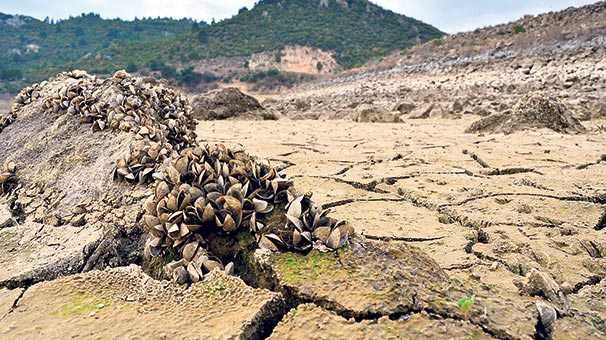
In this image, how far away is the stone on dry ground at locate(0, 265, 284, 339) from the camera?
1407mm

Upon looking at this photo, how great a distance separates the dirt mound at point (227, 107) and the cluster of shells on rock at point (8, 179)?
23.7 feet

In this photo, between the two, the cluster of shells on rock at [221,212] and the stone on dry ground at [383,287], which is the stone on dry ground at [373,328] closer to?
the stone on dry ground at [383,287]

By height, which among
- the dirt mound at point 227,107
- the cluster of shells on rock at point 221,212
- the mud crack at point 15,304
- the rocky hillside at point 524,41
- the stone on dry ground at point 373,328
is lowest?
the dirt mound at point 227,107

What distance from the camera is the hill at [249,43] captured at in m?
47.3

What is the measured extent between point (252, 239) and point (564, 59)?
47.4ft

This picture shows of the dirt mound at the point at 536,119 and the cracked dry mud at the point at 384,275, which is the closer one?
the cracked dry mud at the point at 384,275

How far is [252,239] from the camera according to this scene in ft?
5.59

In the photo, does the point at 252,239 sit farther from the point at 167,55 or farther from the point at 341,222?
the point at 167,55

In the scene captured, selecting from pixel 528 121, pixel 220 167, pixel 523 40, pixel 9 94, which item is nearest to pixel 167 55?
pixel 9 94

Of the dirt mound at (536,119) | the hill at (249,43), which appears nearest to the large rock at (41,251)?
the dirt mound at (536,119)

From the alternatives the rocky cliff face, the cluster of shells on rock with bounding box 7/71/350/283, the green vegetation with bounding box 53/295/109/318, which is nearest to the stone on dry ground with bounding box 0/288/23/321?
the green vegetation with bounding box 53/295/109/318

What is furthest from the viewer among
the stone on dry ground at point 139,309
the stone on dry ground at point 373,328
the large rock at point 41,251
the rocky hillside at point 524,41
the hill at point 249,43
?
the hill at point 249,43

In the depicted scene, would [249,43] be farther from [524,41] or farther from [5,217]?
[5,217]

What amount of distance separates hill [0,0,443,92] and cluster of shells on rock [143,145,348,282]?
138ft
